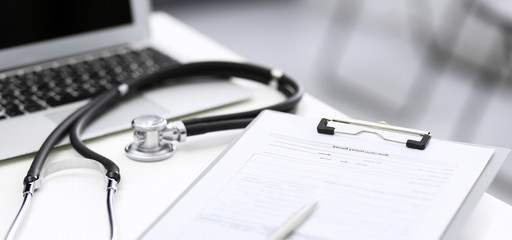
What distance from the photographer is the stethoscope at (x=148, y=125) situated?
0.62 metres

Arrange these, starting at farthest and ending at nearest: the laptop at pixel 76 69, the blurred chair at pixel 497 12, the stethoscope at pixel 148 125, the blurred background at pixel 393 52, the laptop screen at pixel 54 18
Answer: the blurred background at pixel 393 52, the blurred chair at pixel 497 12, the laptop screen at pixel 54 18, the laptop at pixel 76 69, the stethoscope at pixel 148 125

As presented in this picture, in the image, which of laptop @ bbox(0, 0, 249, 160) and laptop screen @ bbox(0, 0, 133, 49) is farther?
laptop screen @ bbox(0, 0, 133, 49)

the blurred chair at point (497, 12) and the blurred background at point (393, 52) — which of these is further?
the blurred background at point (393, 52)

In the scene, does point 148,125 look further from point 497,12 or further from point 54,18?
point 497,12

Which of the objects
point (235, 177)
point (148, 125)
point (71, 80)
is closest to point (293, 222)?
point (235, 177)

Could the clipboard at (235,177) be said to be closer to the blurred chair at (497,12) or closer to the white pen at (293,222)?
the white pen at (293,222)

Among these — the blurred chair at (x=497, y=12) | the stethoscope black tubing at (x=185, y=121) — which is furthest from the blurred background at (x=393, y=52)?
the stethoscope black tubing at (x=185, y=121)

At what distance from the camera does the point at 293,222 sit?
0.52 metres

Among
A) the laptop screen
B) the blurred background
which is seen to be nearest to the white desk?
the laptop screen

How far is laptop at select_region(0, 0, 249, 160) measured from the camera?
762 millimetres

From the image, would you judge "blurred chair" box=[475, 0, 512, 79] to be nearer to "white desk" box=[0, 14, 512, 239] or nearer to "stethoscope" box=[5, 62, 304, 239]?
"stethoscope" box=[5, 62, 304, 239]

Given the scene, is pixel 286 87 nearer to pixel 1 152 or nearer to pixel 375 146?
pixel 375 146

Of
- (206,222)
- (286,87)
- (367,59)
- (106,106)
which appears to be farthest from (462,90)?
(206,222)

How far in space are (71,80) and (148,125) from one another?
24 centimetres
